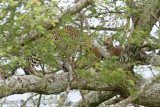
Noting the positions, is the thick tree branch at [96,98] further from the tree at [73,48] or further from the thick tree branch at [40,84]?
the thick tree branch at [40,84]

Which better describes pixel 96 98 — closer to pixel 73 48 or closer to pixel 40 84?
pixel 40 84

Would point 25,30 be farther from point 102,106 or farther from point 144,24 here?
point 102,106

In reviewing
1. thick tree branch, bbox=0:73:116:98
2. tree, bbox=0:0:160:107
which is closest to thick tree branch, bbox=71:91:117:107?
tree, bbox=0:0:160:107

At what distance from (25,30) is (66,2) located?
2.54 metres

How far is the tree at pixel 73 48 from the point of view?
3.41 metres

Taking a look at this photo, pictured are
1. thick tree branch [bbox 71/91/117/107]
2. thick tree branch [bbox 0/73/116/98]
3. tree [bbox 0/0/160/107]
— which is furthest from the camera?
thick tree branch [bbox 71/91/117/107]

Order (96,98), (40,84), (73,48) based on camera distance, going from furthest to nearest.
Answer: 1. (96,98)
2. (40,84)
3. (73,48)

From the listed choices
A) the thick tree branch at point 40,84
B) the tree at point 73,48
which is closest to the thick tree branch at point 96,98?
the tree at point 73,48

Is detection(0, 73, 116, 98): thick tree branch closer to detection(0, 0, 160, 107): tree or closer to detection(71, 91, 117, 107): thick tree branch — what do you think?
A: detection(0, 0, 160, 107): tree

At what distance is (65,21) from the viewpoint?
3.68 metres

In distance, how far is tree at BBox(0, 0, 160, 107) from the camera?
3414 millimetres

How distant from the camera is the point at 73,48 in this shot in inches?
180

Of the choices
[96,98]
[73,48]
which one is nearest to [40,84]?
[73,48]

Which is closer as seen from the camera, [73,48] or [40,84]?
[73,48]
